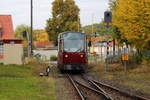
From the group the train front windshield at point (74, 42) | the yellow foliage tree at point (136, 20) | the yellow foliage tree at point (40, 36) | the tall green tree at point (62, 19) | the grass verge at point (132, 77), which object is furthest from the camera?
the yellow foliage tree at point (40, 36)

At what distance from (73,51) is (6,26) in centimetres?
3825

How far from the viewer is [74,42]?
1251 inches

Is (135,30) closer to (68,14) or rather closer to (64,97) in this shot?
(64,97)

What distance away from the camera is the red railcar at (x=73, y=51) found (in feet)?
104

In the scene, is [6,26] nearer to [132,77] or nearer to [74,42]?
[74,42]

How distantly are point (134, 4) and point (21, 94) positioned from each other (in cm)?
1504

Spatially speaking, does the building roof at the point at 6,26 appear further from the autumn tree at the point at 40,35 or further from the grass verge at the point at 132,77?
the autumn tree at the point at 40,35

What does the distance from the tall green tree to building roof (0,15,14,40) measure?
8.19m

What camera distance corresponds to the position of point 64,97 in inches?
671

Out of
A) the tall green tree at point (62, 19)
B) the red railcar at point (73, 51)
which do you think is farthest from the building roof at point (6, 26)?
the red railcar at point (73, 51)

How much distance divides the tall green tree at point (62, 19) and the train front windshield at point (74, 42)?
40882 mm

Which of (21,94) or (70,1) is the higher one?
(70,1)

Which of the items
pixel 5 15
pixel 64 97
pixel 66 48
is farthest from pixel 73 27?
pixel 64 97

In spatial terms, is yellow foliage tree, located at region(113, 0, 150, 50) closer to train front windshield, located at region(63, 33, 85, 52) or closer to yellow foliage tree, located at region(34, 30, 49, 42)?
train front windshield, located at region(63, 33, 85, 52)
